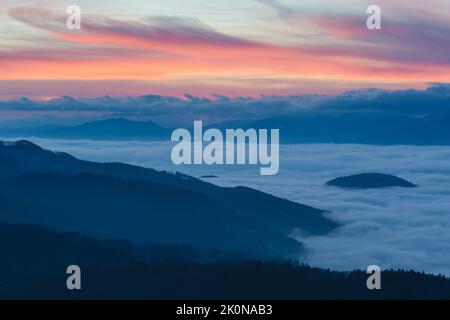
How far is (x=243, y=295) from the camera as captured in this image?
487 feet

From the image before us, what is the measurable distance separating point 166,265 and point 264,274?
110 feet

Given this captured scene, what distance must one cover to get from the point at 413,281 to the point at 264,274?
34.4 m

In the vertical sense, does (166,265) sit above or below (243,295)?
above

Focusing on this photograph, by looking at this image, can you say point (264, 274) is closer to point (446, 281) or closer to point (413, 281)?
point (413, 281)
